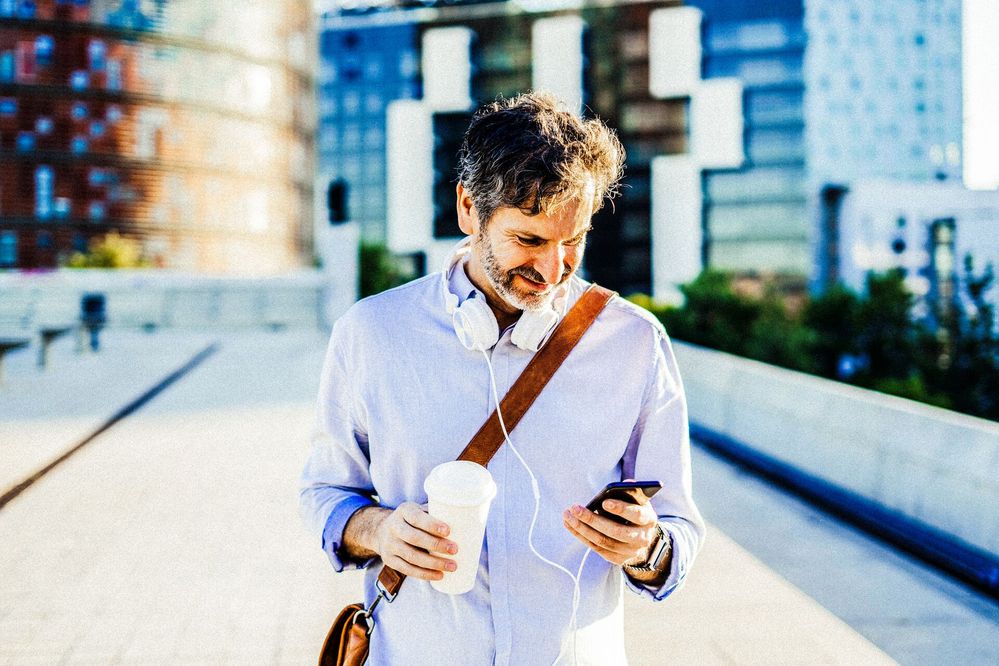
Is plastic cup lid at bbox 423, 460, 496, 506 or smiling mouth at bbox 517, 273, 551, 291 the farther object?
smiling mouth at bbox 517, 273, 551, 291

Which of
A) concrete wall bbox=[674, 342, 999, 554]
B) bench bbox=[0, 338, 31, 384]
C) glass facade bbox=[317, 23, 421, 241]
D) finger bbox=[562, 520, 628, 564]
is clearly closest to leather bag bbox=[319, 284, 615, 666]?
finger bbox=[562, 520, 628, 564]

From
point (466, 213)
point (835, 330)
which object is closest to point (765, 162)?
point (835, 330)

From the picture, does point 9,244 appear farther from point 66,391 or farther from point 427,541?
point 427,541

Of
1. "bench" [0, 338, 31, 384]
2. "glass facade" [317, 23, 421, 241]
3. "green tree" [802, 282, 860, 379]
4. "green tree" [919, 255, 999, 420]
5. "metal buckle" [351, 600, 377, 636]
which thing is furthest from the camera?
"glass facade" [317, 23, 421, 241]

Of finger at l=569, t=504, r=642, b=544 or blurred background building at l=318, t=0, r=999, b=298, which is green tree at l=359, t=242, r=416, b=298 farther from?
finger at l=569, t=504, r=642, b=544

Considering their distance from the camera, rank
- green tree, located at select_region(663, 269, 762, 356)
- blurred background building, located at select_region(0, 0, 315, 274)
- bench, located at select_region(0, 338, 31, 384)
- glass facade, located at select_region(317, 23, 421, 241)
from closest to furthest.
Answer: bench, located at select_region(0, 338, 31, 384) < green tree, located at select_region(663, 269, 762, 356) < blurred background building, located at select_region(0, 0, 315, 274) < glass facade, located at select_region(317, 23, 421, 241)

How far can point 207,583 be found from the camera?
4.02 m

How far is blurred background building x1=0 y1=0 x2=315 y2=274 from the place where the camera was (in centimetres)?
4322

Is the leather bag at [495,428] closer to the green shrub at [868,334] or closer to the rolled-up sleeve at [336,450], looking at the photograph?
the rolled-up sleeve at [336,450]

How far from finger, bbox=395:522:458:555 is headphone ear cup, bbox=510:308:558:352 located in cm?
40

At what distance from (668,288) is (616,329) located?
55.7 meters

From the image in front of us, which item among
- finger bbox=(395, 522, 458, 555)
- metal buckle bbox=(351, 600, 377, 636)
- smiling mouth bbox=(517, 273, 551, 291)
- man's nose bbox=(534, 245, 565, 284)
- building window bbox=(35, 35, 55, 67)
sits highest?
building window bbox=(35, 35, 55, 67)

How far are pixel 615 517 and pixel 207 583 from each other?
3328 millimetres

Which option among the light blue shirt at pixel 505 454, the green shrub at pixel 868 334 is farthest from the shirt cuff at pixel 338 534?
the green shrub at pixel 868 334
